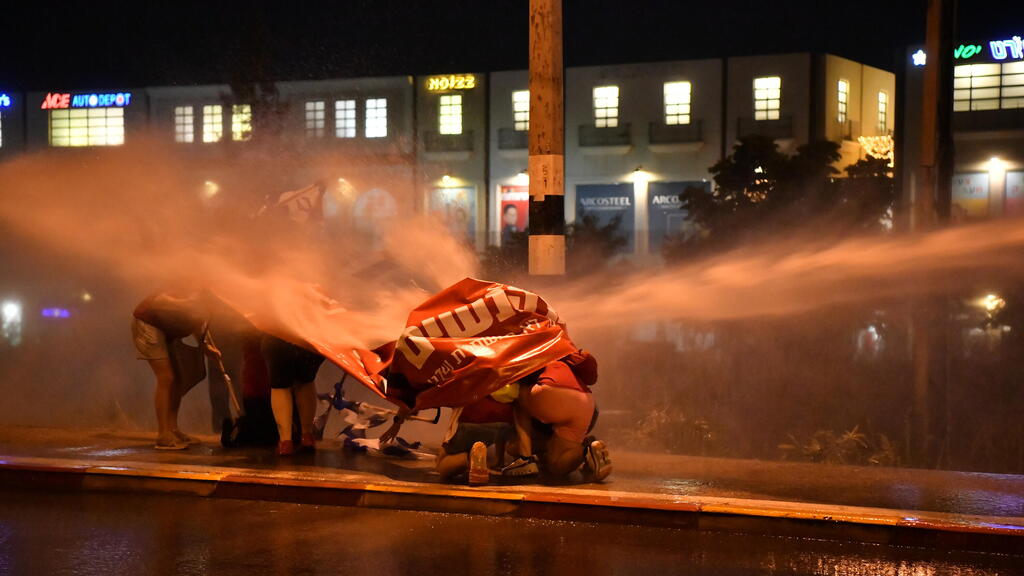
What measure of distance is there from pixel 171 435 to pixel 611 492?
401cm

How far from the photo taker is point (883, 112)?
38.4m

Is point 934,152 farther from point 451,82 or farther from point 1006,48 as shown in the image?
point 451,82

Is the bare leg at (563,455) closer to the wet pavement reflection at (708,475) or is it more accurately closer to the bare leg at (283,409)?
the wet pavement reflection at (708,475)

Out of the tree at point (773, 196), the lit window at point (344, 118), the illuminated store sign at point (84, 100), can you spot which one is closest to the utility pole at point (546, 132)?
the tree at point (773, 196)

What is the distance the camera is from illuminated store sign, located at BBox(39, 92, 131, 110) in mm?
38325

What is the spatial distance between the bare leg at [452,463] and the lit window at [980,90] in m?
31.1

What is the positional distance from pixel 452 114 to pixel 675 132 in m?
7.70

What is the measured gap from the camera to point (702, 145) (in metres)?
36.3

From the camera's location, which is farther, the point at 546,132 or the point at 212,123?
the point at 212,123

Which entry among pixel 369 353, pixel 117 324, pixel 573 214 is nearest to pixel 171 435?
pixel 369 353

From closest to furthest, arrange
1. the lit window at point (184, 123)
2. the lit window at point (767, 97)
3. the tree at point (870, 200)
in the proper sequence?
the tree at point (870, 200), the lit window at point (184, 123), the lit window at point (767, 97)

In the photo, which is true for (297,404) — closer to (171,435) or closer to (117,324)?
(171,435)

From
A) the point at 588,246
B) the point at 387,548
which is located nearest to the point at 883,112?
the point at 588,246

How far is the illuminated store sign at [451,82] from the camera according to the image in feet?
123
